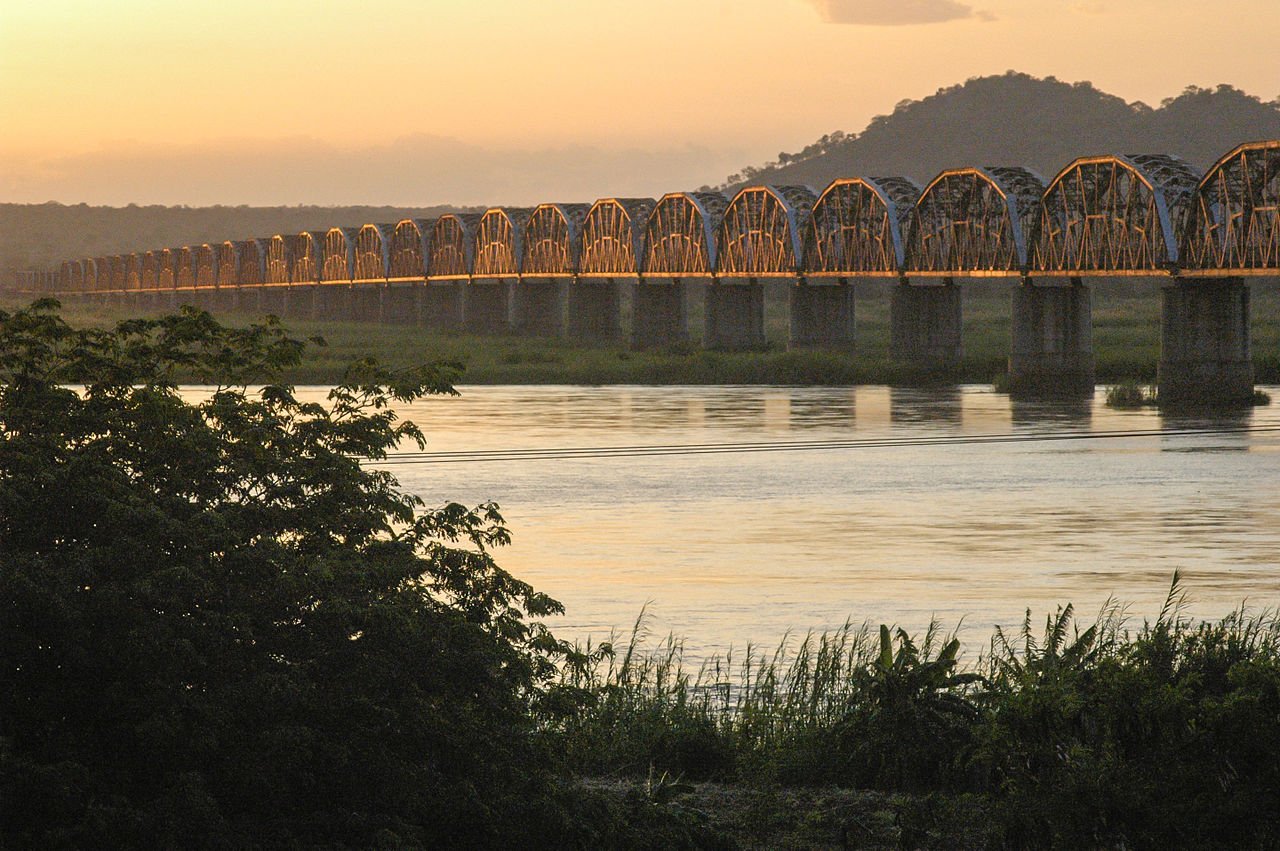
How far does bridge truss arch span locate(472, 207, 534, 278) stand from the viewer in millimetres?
178750

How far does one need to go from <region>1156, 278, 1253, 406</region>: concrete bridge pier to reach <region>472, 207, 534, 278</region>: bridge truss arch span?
102087 millimetres

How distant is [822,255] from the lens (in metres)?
129

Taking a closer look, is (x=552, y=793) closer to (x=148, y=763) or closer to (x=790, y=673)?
(x=148, y=763)

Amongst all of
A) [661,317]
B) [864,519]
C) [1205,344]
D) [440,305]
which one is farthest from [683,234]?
[864,519]

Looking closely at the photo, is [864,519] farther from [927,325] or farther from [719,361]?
[927,325]

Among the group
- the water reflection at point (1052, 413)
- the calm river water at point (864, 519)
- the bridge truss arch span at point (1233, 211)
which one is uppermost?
the bridge truss arch span at point (1233, 211)

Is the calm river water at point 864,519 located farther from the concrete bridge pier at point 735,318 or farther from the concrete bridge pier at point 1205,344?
the concrete bridge pier at point 735,318

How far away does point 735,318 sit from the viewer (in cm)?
12362

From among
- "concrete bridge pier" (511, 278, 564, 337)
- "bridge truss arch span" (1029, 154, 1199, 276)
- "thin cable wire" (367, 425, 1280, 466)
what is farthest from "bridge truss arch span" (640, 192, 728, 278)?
"thin cable wire" (367, 425, 1280, 466)

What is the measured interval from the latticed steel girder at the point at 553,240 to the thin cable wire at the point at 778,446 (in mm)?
102050

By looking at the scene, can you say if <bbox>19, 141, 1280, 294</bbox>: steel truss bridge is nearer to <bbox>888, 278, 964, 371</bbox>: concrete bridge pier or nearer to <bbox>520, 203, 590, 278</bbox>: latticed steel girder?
<bbox>520, 203, 590, 278</bbox>: latticed steel girder

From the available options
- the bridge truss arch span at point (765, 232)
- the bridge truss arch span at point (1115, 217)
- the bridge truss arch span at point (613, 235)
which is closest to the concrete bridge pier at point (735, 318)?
the bridge truss arch span at point (765, 232)

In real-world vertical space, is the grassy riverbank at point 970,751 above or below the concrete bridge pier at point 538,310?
below

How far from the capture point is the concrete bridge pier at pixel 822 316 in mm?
114562
